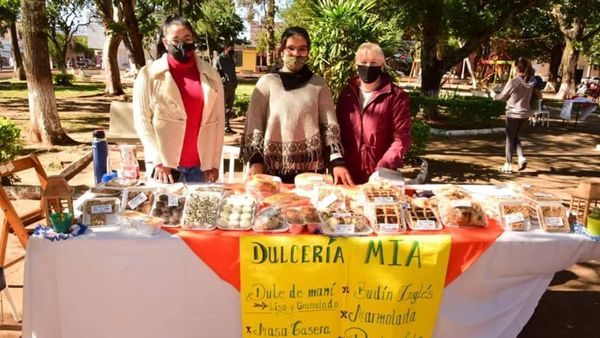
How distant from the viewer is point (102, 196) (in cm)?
248

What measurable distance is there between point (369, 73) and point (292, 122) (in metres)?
Answer: 0.61

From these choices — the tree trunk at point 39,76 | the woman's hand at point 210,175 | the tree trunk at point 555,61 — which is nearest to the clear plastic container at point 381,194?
the woman's hand at point 210,175

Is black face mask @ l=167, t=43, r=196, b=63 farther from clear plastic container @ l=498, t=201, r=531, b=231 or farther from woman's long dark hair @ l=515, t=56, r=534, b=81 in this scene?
woman's long dark hair @ l=515, t=56, r=534, b=81

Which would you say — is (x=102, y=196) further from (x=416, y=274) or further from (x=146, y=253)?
(x=416, y=274)

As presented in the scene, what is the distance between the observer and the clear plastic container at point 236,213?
7.47ft

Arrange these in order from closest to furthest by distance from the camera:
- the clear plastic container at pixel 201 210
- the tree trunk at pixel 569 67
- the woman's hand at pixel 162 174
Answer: the clear plastic container at pixel 201 210 → the woman's hand at pixel 162 174 → the tree trunk at pixel 569 67

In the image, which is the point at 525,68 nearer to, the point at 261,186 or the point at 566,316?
the point at 566,316

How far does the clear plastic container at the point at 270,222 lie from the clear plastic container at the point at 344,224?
21 centimetres

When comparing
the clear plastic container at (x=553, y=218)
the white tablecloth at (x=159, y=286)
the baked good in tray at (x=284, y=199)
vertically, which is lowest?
the white tablecloth at (x=159, y=286)

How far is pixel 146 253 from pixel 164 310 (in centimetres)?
33

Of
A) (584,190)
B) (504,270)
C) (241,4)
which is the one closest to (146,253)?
(504,270)

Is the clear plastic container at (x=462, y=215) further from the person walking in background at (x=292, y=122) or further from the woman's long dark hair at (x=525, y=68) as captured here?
the woman's long dark hair at (x=525, y=68)

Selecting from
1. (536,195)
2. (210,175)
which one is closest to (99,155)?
(210,175)

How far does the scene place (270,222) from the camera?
226cm
